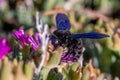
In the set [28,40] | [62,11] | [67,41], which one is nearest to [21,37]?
[28,40]

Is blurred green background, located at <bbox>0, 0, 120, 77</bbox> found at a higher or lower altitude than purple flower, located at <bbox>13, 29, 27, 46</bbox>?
lower

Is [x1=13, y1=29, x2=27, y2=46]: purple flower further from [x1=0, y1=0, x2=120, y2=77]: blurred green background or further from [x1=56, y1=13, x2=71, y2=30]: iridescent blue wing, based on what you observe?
[x1=0, y1=0, x2=120, y2=77]: blurred green background

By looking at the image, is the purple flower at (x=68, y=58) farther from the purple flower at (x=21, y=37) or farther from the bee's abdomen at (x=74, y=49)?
the purple flower at (x=21, y=37)

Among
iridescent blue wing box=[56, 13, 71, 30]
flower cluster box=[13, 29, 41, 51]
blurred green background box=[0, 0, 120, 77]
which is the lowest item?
blurred green background box=[0, 0, 120, 77]

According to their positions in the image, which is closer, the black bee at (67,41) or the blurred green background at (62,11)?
the black bee at (67,41)

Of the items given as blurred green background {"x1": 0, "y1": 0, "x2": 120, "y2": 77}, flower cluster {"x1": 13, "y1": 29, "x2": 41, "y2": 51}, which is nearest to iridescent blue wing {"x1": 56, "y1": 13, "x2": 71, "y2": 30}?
flower cluster {"x1": 13, "y1": 29, "x2": 41, "y2": 51}

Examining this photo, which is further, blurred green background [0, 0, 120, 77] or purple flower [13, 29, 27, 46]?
blurred green background [0, 0, 120, 77]

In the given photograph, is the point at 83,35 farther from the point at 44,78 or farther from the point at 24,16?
the point at 24,16

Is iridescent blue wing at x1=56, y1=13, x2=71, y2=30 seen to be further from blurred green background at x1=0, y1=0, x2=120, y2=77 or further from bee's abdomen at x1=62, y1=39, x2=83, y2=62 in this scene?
blurred green background at x1=0, y1=0, x2=120, y2=77

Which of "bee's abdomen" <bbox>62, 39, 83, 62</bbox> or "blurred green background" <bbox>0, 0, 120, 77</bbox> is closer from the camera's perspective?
"bee's abdomen" <bbox>62, 39, 83, 62</bbox>

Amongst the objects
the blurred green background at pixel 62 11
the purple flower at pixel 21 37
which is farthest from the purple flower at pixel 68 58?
the blurred green background at pixel 62 11

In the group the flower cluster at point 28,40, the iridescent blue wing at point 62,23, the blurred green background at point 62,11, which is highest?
the iridescent blue wing at point 62,23

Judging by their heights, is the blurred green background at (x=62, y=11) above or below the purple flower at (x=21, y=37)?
below
